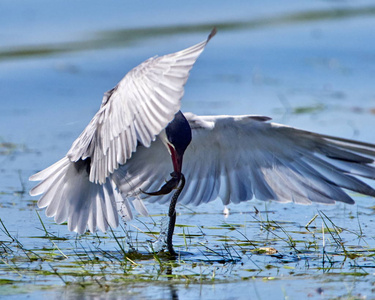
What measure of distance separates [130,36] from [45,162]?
7.17 m

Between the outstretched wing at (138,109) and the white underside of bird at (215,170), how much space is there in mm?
24

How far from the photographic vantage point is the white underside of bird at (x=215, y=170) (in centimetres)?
532

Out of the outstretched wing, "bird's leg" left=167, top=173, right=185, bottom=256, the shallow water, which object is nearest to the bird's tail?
the shallow water

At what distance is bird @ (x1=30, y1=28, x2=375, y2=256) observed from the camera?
5.14 metres

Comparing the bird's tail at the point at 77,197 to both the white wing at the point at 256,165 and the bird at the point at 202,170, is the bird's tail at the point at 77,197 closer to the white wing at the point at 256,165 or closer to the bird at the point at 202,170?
the bird at the point at 202,170

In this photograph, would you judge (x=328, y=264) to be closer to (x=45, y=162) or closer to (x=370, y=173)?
(x=370, y=173)

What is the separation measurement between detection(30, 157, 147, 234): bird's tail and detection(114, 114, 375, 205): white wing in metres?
0.13

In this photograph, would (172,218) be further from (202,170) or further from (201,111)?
(201,111)

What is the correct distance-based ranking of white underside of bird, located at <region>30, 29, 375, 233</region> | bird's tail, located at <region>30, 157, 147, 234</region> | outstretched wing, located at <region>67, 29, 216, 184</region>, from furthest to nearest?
1. bird's tail, located at <region>30, 157, 147, 234</region>
2. white underside of bird, located at <region>30, 29, 375, 233</region>
3. outstretched wing, located at <region>67, 29, 216, 184</region>

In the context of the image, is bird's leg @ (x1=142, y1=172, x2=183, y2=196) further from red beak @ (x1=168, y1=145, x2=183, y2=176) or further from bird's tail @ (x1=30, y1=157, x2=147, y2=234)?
bird's tail @ (x1=30, y1=157, x2=147, y2=234)

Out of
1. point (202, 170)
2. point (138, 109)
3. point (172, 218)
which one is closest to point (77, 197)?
point (172, 218)

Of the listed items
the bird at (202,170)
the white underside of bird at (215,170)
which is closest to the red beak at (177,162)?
the bird at (202,170)

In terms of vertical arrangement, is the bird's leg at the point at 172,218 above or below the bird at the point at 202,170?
below

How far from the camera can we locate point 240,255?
4906 millimetres
